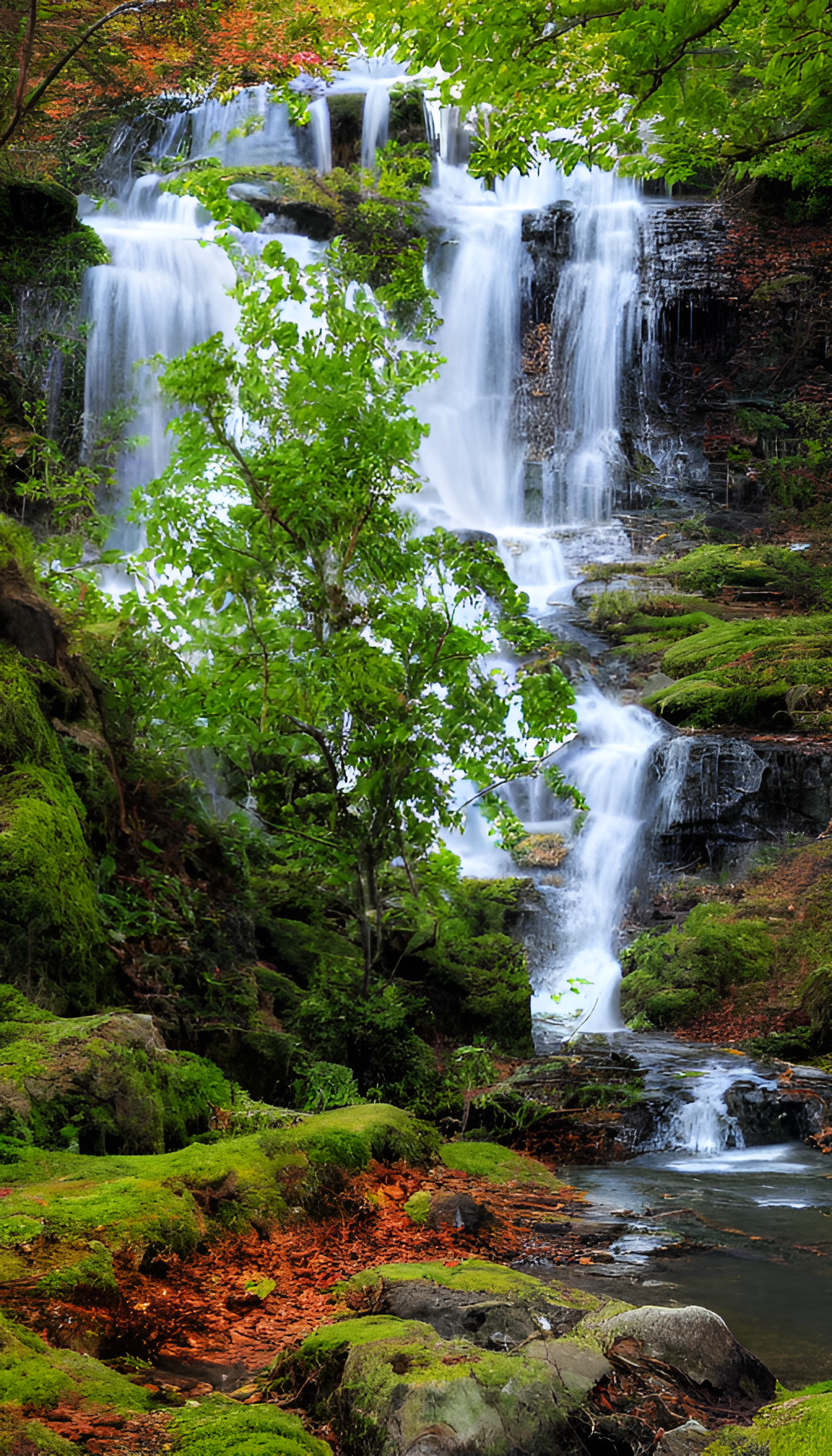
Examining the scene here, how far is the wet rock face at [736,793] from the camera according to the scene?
1223 cm

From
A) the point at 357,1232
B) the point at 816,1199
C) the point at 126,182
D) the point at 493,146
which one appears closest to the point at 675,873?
the point at 816,1199

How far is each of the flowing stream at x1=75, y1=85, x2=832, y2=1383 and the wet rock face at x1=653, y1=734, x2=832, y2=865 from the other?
0.18 m

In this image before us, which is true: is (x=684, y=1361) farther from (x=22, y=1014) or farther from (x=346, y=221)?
(x=346, y=221)

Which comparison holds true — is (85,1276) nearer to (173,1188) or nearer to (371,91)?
(173,1188)

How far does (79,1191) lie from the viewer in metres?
2.74

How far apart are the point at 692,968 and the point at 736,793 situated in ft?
8.62

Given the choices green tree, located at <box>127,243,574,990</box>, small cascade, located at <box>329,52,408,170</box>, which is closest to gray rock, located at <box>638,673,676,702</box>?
green tree, located at <box>127,243,574,990</box>

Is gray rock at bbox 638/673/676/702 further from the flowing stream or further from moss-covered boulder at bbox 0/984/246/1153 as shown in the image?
moss-covered boulder at bbox 0/984/246/1153

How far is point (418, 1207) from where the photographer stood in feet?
12.1

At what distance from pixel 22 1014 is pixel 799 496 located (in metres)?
20.7

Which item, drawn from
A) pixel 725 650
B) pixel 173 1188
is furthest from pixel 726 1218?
pixel 725 650

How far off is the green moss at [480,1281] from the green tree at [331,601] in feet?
8.04

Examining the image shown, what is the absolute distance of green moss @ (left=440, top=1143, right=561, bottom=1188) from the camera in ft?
15.8

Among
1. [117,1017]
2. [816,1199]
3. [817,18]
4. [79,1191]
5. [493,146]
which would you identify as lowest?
[816,1199]
